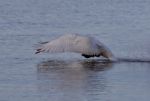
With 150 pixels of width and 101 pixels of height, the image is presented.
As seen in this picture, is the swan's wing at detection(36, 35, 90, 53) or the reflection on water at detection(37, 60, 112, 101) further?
the swan's wing at detection(36, 35, 90, 53)

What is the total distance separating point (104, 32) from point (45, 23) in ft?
9.90

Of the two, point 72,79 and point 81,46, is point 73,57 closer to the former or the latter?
point 81,46

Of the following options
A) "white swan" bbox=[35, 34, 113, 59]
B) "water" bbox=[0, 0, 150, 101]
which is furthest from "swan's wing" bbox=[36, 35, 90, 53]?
"water" bbox=[0, 0, 150, 101]

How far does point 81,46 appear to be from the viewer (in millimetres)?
16609

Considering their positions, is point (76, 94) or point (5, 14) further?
point (5, 14)

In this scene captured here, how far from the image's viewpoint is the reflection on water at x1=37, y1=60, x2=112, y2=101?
12492mm

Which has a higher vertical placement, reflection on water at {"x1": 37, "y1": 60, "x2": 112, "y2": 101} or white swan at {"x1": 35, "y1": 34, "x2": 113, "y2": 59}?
white swan at {"x1": 35, "y1": 34, "x2": 113, "y2": 59}

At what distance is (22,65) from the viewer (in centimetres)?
1559

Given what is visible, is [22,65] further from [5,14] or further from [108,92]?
[5,14]

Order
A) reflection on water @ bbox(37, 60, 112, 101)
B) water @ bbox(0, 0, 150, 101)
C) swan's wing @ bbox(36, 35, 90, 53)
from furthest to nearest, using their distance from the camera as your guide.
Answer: swan's wing @ bbox(36, 35, 90, 53), water @ bbox(0, 0, 150, 101), reflection on water @ bbox(37, 60, 112, 101)

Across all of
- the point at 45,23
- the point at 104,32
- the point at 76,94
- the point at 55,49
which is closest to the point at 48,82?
the point at 76,94

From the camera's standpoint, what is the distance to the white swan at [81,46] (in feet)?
54.4

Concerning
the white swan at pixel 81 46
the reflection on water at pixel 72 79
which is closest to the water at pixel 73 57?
the reflection on water at pixel 72 79

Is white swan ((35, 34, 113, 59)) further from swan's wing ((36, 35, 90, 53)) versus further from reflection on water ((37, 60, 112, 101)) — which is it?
reflection on water ((37, 60, 112, 101))
